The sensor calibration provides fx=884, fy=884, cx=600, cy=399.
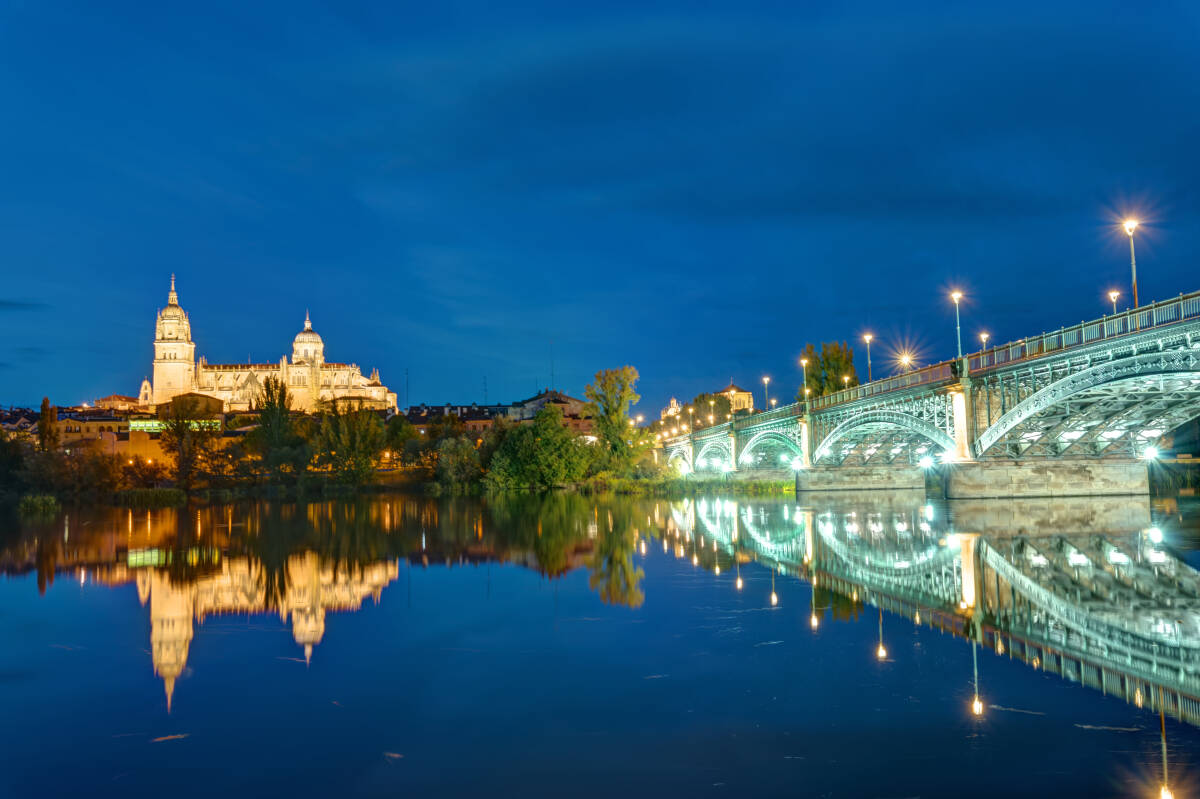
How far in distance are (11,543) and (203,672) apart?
95.8 ft

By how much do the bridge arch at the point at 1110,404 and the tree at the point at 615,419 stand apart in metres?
38.3

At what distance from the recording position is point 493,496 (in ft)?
231

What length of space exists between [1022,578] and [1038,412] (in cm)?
2060

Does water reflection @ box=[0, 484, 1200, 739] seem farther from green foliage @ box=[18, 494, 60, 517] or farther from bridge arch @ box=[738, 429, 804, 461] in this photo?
bridge arch @ box=[738, 429, 804, 461]

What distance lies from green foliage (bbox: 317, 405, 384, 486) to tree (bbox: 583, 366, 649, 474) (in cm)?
2360

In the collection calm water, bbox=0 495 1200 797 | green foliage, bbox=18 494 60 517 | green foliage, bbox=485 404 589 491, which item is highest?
green foliage, bbox=485 404 589 491

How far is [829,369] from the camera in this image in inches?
3332

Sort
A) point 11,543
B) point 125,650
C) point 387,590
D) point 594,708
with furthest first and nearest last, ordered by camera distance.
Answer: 1. point 11,543
2. point 387,590
3. point 125,650
4. point 594,708

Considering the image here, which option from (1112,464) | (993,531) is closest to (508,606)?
(993,531)

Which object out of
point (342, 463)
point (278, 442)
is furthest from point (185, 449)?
point (342, 463)

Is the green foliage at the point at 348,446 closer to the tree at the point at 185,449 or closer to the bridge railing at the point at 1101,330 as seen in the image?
the tree at the point at 185,449

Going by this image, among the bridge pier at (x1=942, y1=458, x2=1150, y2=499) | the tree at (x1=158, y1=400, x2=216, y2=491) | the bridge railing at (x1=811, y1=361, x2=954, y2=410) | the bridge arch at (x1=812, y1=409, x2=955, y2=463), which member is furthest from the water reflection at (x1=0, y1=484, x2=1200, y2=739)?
the tree at (x1=158, y1=400, x2=216, y2=491)

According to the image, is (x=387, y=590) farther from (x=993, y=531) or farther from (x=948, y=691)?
(x=993, y=531)

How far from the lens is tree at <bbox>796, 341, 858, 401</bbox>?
83.4 m
